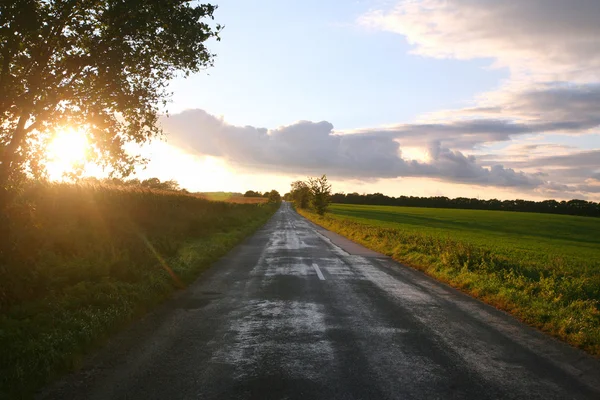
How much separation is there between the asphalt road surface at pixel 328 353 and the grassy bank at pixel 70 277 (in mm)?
419

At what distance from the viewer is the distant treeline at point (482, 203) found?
108m

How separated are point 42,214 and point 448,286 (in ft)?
37.4

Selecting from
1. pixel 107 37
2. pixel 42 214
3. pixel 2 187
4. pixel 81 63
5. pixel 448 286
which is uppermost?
pixel 107 37

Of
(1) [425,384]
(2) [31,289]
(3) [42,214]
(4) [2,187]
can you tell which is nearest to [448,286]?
(1) [425,384]

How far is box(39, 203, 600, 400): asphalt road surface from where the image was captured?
446 centimetres

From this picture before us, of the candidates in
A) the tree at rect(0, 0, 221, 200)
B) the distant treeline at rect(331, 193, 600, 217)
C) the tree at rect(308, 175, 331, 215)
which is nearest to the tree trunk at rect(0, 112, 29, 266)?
the tree at rect(0, 0, 221, 200)

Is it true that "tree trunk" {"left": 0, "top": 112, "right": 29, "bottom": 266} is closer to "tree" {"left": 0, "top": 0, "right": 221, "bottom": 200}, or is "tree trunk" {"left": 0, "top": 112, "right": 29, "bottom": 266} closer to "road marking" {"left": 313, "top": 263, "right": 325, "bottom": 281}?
"tree" {"left": 0, "top": 0, "right": 221, "bottom": 200}

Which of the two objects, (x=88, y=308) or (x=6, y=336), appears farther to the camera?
(x=88, y=308)

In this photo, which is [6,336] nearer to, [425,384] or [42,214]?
[425,384]

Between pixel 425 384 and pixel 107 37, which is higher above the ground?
pixel 107 37

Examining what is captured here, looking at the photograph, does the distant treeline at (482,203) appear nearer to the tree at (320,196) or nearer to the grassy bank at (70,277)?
the tree at (320,196)

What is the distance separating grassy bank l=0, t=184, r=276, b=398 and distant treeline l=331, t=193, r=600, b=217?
77364mm

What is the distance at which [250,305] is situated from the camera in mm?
8336

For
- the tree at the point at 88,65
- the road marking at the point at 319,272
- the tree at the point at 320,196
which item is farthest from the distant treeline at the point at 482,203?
the tree at the point at 88,65
